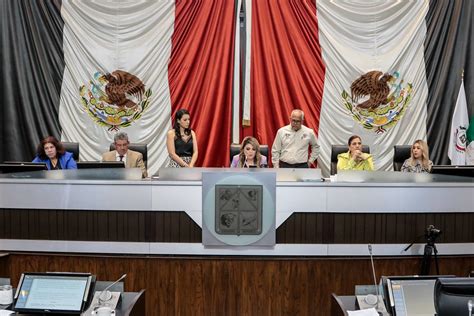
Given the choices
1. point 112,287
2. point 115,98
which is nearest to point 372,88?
point 115,98

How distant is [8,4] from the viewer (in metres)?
6.48

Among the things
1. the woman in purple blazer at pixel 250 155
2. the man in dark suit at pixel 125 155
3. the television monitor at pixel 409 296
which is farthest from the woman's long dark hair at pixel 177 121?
the television monitor at pixel 409 296

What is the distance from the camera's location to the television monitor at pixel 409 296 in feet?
8.09

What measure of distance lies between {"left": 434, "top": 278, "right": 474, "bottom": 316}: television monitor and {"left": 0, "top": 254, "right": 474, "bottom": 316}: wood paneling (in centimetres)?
158

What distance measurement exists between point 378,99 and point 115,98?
3360 millimetres

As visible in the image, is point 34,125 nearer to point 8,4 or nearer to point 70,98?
point 70,98

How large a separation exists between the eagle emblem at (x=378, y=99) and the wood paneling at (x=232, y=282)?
11.2ft

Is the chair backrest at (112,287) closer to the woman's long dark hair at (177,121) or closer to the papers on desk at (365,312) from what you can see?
the papers on desk at (365,312)

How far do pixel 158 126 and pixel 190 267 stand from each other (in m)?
3.32

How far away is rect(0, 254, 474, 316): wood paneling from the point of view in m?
3.42

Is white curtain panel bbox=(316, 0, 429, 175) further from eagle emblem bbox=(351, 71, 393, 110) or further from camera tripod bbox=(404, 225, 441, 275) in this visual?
camera tripod bbox=(404, 225, 441, 275)

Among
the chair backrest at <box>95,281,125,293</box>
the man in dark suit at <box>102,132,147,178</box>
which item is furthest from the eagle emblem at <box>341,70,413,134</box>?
the chair backrest at <box>95,281,125,293</box>

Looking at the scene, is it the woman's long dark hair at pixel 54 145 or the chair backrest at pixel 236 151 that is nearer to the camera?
the woman's long dark hair at pixel 54 145

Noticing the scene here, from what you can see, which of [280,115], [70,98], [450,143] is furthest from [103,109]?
[450,143]
